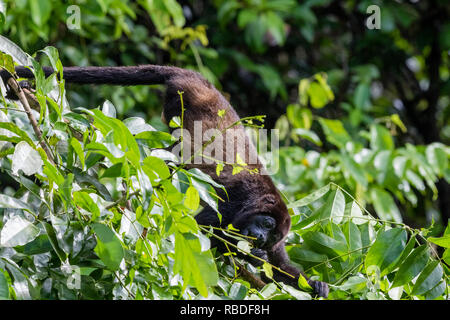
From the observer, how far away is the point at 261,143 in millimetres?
3211

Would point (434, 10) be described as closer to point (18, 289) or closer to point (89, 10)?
point (89, 10)

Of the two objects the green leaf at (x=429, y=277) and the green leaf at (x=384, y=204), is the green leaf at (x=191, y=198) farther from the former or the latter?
the green leaf at (x=384, y=204)

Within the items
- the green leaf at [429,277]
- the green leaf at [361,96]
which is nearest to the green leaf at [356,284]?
the green leaf at [429,277]

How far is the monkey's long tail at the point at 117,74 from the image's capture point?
2.37 metres

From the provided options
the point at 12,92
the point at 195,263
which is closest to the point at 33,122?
the point at 12,92

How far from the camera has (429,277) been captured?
1.55 m

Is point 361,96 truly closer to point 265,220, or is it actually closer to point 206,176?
point 265,220

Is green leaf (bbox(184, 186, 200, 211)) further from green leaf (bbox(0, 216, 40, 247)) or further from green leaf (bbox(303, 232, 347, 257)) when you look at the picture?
green leaf (bbox(303, 232, 347, 257))

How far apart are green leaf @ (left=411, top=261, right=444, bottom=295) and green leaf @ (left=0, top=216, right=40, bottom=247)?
1020 millimetres

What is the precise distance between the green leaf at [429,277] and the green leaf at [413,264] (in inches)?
0.6

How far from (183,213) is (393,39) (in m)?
5.34

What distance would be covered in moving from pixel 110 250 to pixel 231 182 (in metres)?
1.50

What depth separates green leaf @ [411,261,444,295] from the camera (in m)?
1.55

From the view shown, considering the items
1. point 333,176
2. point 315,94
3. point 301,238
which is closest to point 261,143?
point 333,176
